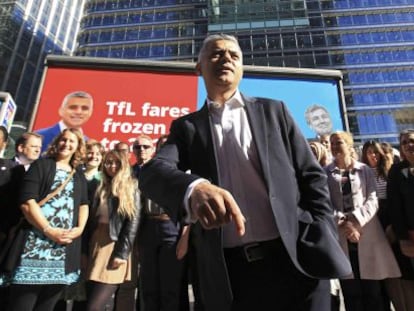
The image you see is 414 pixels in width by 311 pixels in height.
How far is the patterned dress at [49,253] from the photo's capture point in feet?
6.79

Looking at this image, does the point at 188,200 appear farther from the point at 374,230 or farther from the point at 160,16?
the point at 160,16

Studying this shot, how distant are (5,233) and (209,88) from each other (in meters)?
2.03

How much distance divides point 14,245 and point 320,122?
3442 mm

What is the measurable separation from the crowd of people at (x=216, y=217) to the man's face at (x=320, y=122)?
0.10 metres

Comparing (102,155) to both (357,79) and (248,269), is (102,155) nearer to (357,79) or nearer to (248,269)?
(248,269)

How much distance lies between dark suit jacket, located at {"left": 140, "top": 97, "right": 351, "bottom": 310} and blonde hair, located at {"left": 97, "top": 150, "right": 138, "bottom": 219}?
184cm

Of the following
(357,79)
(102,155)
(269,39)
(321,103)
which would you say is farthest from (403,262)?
(357,79)

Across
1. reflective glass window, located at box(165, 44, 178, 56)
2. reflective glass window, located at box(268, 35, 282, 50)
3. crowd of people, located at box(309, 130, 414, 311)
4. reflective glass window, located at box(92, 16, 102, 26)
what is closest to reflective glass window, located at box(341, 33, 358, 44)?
reflective glass window, located at box(268, 35, 282, 50)

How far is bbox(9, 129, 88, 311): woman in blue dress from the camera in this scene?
6.73 feet

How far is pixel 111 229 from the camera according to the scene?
279 centimetres

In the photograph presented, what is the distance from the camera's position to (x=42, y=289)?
2.12 metres

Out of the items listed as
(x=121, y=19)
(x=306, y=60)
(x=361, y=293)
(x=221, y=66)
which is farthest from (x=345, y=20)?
(x=221, y=66)

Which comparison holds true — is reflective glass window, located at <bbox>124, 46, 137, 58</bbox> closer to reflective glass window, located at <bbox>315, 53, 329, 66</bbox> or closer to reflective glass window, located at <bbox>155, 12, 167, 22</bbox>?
reflective glass window, located at <bbox>155, 12, 167, 22</bbox>

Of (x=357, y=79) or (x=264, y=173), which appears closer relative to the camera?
(x=264, y=173)
